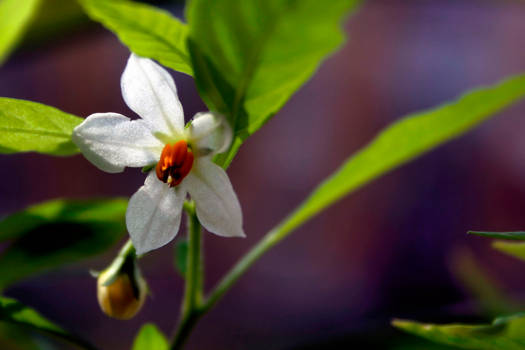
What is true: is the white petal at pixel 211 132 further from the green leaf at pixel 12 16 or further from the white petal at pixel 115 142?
the green leaf at pixel 12 16

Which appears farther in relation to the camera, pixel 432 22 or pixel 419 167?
pixel 432 22

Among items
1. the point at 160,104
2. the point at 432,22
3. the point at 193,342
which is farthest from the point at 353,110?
the point at 160,104

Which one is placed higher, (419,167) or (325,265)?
(419,167)

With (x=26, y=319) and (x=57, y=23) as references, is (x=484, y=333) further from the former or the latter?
(x=57, y=23)

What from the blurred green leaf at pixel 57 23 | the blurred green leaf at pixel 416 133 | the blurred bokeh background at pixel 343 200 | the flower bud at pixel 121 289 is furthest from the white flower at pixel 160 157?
the blurred bokeh background at pixel 343 200

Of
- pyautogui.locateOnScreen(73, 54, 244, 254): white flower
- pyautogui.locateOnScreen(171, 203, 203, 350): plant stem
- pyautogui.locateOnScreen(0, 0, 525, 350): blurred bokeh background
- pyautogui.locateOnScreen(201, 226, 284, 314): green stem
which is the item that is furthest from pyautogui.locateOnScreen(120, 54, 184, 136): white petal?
pyautogui.locateOnScreen(0, 0, 525, 350): blurred bokeh background

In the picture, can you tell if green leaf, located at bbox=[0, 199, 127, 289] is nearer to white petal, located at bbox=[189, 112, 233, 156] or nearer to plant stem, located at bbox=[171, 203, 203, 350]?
plant stem, located at bbox=[171, 203, 203, 350]

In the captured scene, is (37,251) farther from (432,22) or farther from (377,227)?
(432,22)
